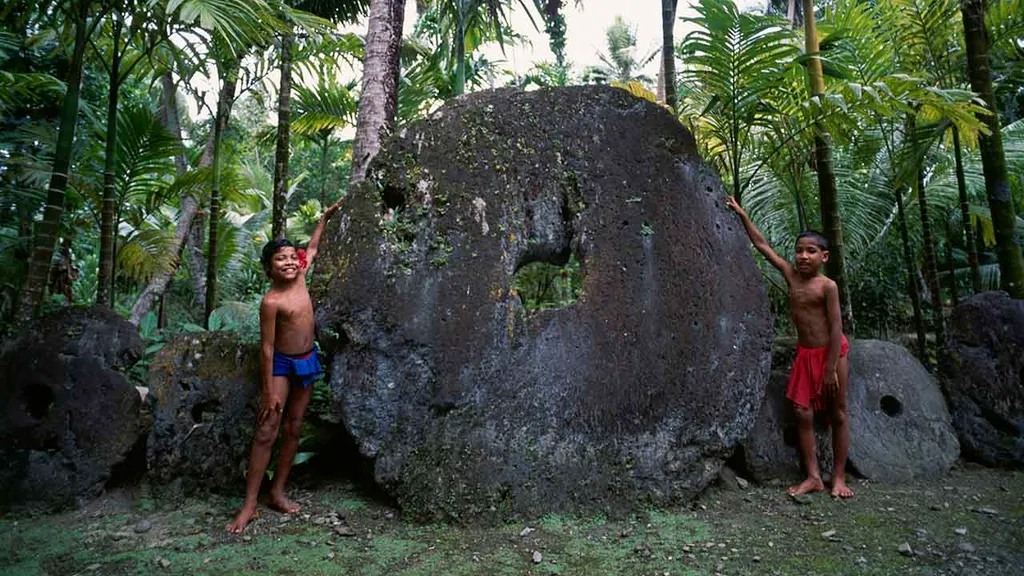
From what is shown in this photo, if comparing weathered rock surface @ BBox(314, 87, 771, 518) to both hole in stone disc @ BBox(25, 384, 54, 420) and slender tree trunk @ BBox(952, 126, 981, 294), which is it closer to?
hole in stone disc @ BBox(25, 384, 54, 420)

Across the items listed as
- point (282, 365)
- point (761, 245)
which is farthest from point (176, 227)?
point (761, 245)

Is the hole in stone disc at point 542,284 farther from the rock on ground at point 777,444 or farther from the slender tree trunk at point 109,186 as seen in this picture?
the slender tree trunk at point 109,186

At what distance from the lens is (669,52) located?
543 cm

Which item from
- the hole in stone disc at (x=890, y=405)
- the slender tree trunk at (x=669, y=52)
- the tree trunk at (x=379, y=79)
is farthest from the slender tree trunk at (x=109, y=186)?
the hole in stone disc at (x=890, y=405)

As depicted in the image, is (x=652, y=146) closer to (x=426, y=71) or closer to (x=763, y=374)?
(x=763, y=374)

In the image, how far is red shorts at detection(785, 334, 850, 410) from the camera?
3.38 metres

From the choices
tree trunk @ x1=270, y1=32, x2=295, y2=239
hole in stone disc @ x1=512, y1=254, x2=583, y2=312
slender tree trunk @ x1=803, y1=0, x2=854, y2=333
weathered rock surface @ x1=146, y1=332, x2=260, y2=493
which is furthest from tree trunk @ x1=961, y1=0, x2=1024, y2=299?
tree trunk @ x1=270, y1=32, x2=295, y2=239

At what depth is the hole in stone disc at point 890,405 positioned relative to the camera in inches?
148

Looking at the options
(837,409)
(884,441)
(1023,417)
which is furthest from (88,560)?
(1023,417)

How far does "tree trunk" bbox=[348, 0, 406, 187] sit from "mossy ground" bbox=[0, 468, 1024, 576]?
7.51 feet

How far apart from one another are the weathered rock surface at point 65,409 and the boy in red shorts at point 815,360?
3.54 m

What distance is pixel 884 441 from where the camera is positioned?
11.9 ft

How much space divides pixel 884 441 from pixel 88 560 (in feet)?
13.3

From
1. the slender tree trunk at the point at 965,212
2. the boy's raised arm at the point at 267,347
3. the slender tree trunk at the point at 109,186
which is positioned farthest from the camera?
the slender tree trunk at the point at 965,212
